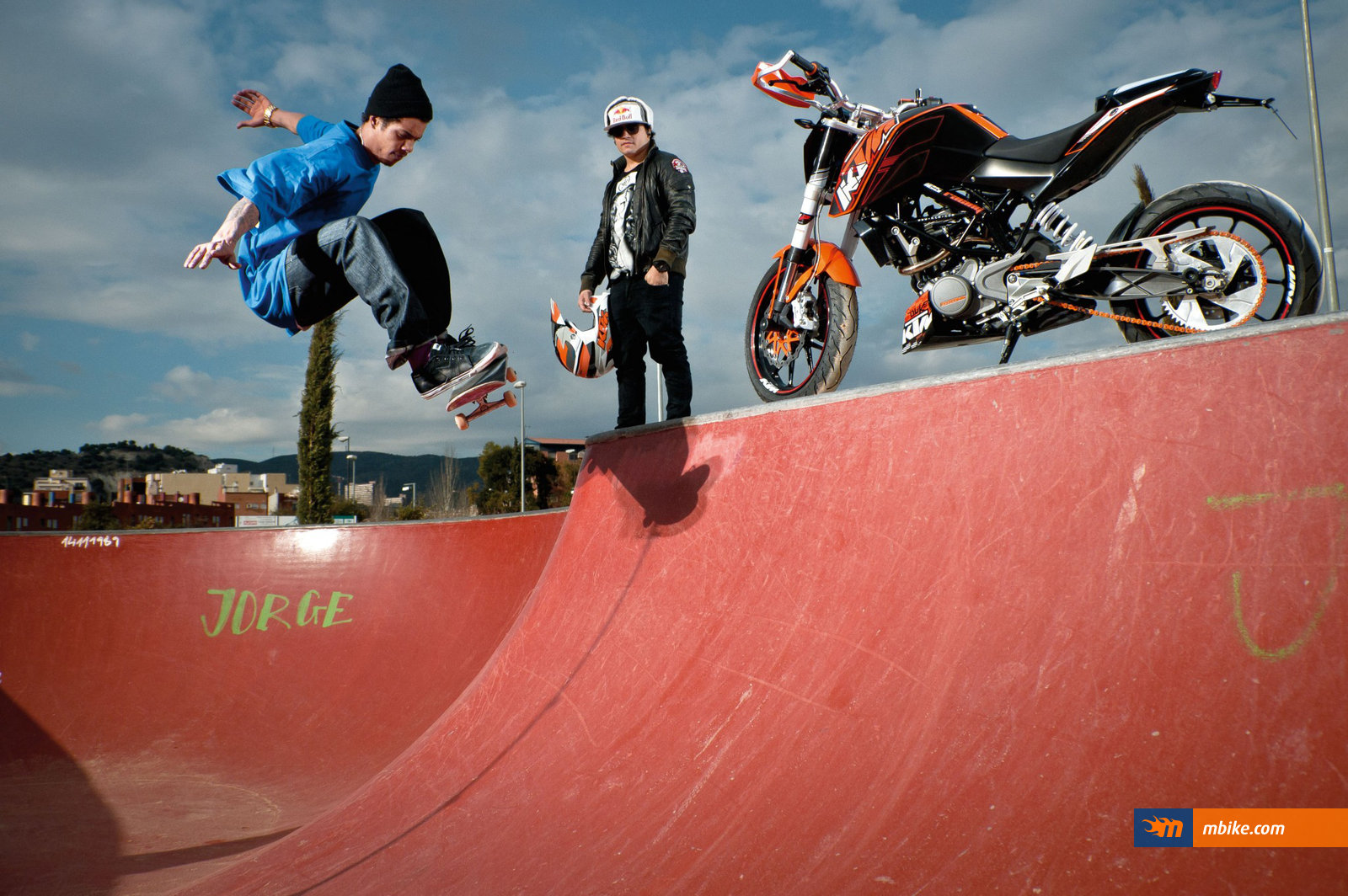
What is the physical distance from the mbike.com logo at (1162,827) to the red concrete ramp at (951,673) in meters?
0.03

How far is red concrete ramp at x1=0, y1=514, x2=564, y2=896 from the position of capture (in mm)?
4617

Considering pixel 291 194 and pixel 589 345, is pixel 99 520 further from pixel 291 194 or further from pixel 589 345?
pixel 291 194

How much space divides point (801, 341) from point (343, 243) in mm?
2512

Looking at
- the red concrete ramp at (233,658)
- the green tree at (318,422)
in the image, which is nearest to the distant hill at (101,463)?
the green tree at (318,422)

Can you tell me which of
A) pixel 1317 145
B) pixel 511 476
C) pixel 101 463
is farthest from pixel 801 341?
pixel 101 463

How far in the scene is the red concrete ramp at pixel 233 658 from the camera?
4617mm

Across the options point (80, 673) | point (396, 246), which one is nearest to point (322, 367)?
point (80, 673)

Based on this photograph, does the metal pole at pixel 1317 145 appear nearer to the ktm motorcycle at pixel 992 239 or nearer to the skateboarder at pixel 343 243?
the ktm motorcycle at pixel 992 239

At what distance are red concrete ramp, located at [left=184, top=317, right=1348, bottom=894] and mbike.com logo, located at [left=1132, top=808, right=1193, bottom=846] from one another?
1.0 inches

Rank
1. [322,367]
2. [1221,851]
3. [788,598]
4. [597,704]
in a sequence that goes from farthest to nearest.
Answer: [322,367], [597,704], [788,598], [1221,851]

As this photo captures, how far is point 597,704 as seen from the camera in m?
2.96

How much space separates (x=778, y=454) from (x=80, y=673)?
5.52m

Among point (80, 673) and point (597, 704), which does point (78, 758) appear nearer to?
point (80, 673)

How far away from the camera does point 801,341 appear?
4.40 m
